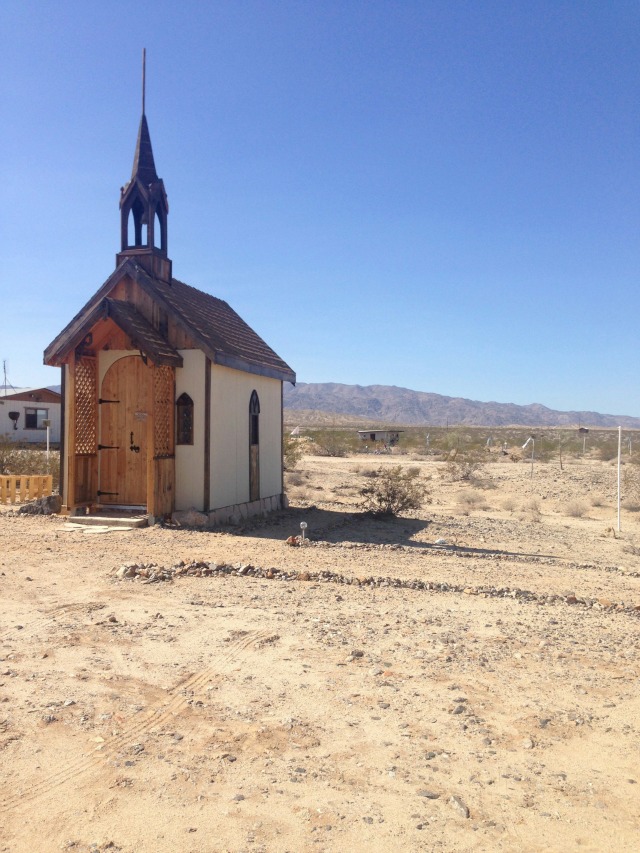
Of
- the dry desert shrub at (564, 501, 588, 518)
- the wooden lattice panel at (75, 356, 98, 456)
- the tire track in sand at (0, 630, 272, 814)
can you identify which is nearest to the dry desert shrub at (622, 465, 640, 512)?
the dry desert shrub at (564, 501, 588, 518)

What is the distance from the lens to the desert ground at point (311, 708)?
3.53m

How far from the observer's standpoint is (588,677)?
5469 millimetres

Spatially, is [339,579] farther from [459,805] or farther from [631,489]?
[631,489]

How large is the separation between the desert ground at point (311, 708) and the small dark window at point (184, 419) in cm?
391

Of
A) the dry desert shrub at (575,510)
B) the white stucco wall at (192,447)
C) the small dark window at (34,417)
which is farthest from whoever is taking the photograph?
the small dark window at (34,417)

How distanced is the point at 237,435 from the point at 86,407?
303cm

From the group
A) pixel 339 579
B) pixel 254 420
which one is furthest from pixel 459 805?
pixel 254 420

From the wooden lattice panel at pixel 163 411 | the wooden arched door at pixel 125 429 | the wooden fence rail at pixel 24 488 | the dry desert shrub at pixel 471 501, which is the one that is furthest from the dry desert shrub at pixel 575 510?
the wooden fence rail at pixel 24 488

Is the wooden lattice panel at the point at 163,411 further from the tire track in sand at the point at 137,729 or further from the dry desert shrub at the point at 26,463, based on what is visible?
the tire track in sand at the point at 137,729

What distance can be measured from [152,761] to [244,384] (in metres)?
11.8

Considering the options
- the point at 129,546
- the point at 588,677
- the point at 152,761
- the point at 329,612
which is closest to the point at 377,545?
the point at 129,546

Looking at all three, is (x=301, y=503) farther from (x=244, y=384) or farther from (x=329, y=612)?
(x=329, y=612)

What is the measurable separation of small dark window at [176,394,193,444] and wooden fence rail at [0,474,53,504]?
4.24 metres

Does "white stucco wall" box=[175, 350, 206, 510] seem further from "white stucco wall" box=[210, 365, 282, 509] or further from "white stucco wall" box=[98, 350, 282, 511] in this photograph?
"white stucco wall" box=[210, 365, 282, 509]
